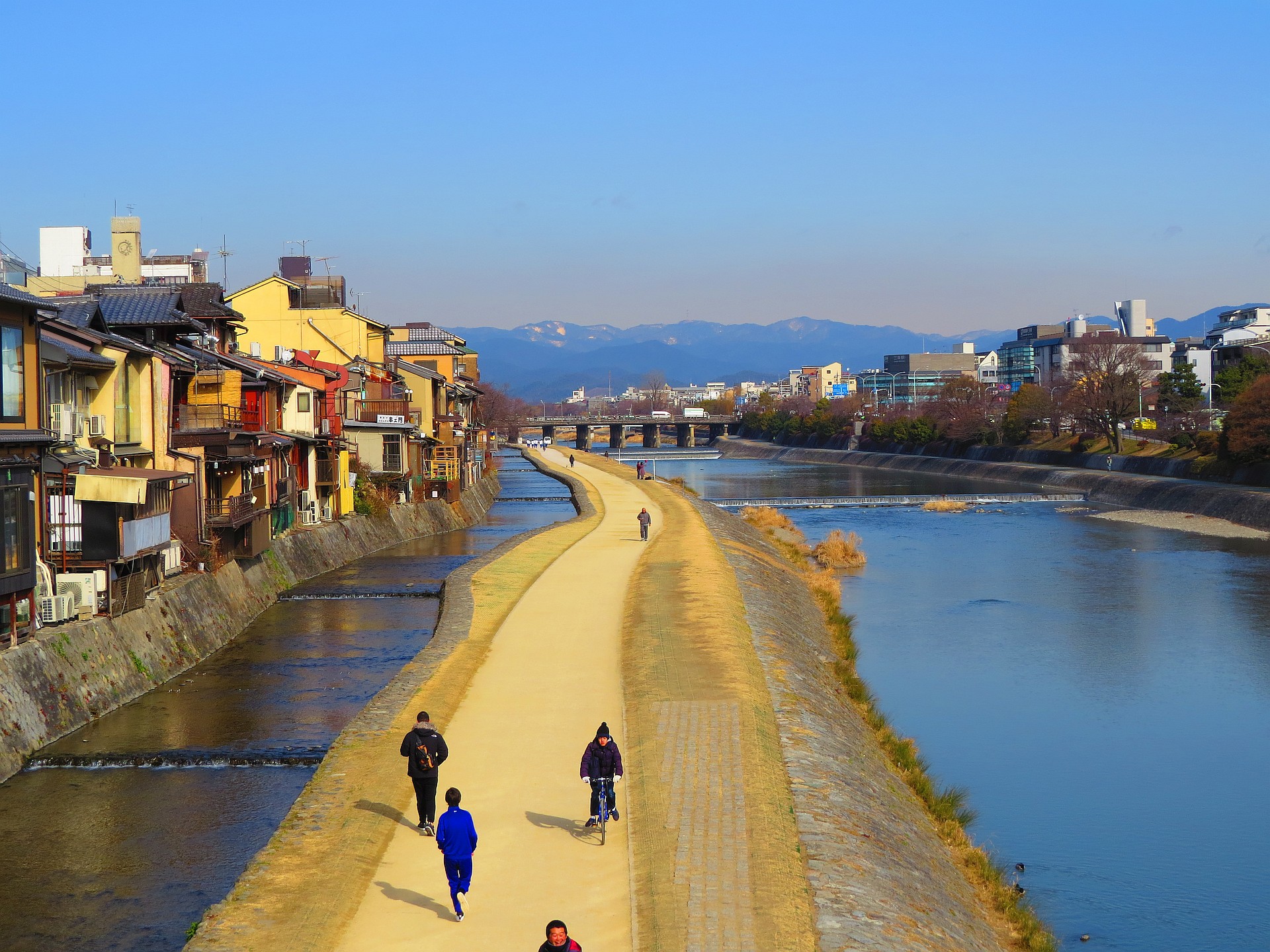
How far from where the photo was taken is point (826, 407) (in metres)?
161

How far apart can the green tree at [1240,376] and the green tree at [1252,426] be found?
14.9m

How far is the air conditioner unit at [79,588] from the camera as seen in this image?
21188 mm

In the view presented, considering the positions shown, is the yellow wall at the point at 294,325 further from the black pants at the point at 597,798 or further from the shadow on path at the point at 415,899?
the shadow on path at the point at 415,899

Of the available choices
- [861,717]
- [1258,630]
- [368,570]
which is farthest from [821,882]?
[368,570]

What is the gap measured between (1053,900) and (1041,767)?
606 centimetres

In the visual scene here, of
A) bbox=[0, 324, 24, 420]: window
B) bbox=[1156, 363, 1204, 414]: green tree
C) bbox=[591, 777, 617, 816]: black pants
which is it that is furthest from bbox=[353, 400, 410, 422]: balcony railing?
bbox=[1156, 363, 1204, 414]: green tree

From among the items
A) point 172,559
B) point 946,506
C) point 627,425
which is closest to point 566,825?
point 172,559

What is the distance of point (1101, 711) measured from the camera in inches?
1028

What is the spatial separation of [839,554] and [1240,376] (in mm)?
55210

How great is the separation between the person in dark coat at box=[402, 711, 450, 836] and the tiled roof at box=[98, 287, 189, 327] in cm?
2077

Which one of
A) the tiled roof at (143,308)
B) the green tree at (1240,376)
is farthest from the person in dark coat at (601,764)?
the green tree at (1240,376)

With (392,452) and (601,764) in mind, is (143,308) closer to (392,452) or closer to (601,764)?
(392,452)

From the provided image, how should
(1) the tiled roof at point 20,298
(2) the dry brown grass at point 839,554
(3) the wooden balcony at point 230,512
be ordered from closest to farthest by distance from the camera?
(1) the tiled roof at point 20,298 < (3) the wooden balcony at point 230,512 < (2) the dry brown grass at point 839,554

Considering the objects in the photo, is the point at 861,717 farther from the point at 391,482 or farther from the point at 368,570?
the point at 391,482
